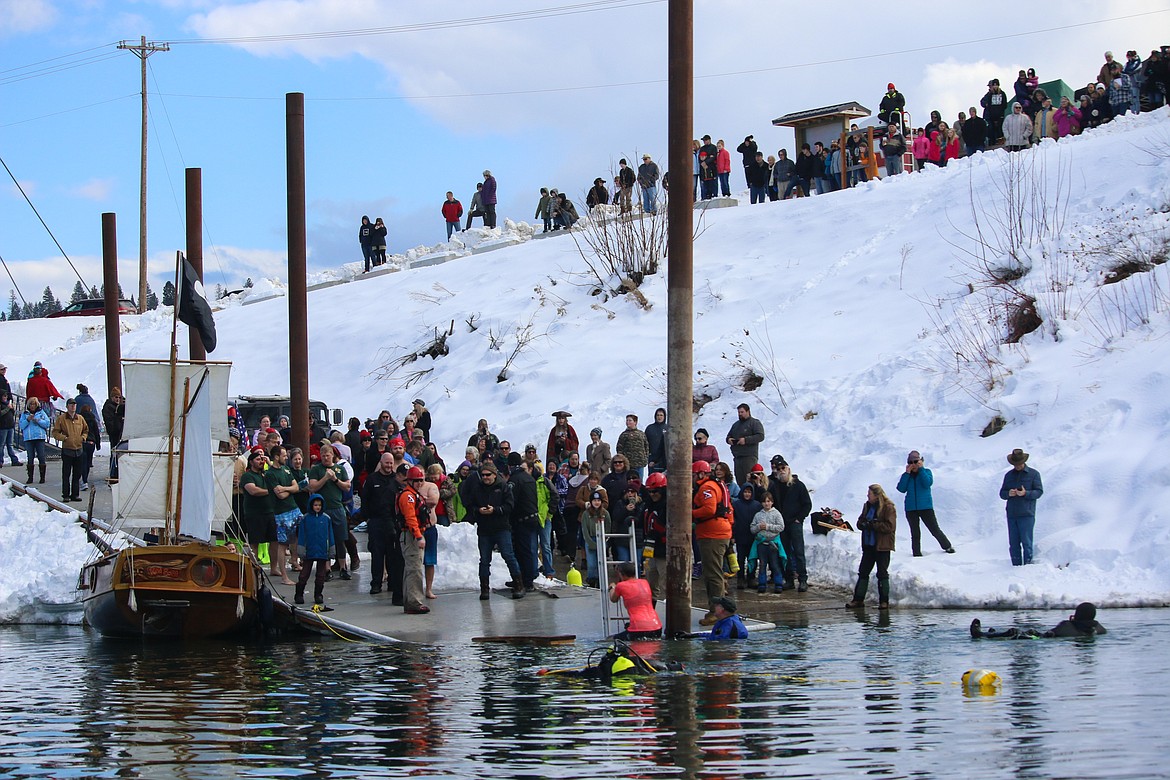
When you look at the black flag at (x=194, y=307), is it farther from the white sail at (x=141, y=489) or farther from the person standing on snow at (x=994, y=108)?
the person standing on snow at (x=994, y=108)

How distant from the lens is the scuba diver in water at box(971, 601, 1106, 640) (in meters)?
13.4

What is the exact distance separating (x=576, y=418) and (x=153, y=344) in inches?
773

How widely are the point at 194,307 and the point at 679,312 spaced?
934cm

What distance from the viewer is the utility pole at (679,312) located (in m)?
14.4

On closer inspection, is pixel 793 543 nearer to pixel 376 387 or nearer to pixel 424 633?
pixel 424 633

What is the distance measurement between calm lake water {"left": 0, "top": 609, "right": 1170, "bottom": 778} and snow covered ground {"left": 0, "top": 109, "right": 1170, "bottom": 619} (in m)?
3.25

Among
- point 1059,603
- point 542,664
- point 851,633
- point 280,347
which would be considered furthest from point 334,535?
point 280,347

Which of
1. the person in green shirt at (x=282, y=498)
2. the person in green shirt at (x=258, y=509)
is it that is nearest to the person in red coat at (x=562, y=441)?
the person in green shirt at (x=282, y=498)

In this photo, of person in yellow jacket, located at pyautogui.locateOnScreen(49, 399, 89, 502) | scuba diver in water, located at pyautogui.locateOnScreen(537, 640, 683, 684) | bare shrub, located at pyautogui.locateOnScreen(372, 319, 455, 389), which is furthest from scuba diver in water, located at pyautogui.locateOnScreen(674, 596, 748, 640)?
bare shrub, located at pyautogui.locateOnScreen(372, 319, 455, 389)

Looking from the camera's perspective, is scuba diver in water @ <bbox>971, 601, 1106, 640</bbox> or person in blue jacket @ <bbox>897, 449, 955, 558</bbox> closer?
scuba diver in water @ <bbox>971, 601, 1106, 640</bbox>

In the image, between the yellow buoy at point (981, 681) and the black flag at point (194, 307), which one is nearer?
the yellow buoy at point (981, 681)

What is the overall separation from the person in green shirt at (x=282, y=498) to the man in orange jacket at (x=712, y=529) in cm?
582

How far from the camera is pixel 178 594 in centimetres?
1645

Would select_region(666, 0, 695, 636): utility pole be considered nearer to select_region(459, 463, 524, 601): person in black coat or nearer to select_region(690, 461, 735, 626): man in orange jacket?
select_region(690, 461, 735, 626): man in orange jacket
